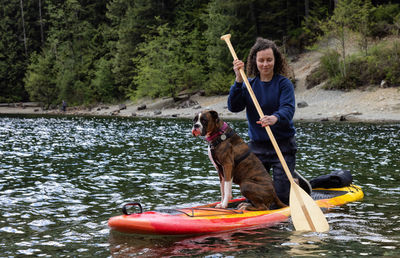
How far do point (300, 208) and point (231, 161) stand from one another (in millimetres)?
1302

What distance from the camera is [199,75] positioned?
45219 mm

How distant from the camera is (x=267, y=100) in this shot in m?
6.25

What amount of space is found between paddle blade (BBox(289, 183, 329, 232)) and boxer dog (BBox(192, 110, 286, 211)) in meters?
0.39

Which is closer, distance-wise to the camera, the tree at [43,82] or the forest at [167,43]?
the forest at [167,43]

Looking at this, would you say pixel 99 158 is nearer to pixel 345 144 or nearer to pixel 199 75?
pixel 345 144

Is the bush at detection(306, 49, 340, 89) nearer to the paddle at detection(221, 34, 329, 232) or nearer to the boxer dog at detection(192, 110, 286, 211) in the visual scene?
the paddle at detection(221, 34, 329, 232)

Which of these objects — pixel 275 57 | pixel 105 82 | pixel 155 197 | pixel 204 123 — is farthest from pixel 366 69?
pixel 105 82

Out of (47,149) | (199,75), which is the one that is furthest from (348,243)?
(199,75)

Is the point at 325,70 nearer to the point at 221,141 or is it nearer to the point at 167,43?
the point at 167,43

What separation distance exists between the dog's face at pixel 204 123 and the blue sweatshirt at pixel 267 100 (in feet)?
1.65

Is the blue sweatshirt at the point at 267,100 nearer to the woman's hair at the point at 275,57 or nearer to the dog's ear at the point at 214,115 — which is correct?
the woman's hair at the point at 275,57

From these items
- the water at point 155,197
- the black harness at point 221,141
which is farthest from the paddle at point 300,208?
the black harness at point 221,141

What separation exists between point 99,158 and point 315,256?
34.6 feet

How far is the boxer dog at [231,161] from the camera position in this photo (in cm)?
602
